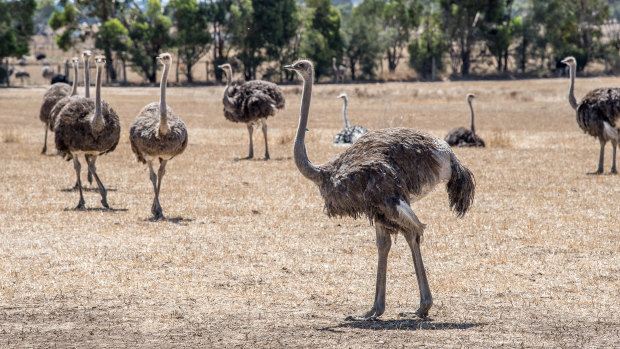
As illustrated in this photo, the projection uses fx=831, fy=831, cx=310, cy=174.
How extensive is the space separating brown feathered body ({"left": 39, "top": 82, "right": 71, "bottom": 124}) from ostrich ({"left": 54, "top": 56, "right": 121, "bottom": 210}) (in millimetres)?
6253

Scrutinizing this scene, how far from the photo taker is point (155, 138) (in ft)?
34.7

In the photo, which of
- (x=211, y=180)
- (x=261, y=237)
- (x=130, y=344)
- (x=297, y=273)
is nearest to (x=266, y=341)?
(x=130, y=344)

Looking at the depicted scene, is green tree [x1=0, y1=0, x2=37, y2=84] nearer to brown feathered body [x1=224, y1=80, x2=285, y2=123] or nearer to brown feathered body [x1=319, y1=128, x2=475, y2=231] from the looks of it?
brown feathered body [x1=224, y1=80, x2=285, y2=123]

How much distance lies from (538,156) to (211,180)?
6940 millimetres

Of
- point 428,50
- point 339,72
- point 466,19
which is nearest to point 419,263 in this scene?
point 339,72

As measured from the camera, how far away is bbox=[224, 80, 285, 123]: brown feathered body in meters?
17.6

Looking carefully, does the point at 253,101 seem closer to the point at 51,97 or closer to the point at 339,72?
the point at 51,97

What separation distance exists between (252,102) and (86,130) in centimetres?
661

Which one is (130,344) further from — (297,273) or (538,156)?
(538,156)

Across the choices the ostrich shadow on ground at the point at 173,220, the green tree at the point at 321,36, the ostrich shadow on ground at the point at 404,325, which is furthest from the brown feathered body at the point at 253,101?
the green tree at the point at 321,36

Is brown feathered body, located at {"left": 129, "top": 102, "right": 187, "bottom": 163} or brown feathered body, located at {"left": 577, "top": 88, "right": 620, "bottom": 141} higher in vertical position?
brown feathered body, located at {"left": 577, "top": 88, "right": 620, "bottom": 141}

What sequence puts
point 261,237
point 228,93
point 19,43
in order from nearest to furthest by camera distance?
1. point 261,237
2. point 228,93
3. point 19,43

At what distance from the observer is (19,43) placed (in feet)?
161

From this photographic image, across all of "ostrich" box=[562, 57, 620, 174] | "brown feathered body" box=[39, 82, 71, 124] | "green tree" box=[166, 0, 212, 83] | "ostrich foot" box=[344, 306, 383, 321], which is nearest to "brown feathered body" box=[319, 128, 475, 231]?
"ostrich foot" box=[344, 306, 383, 321]
